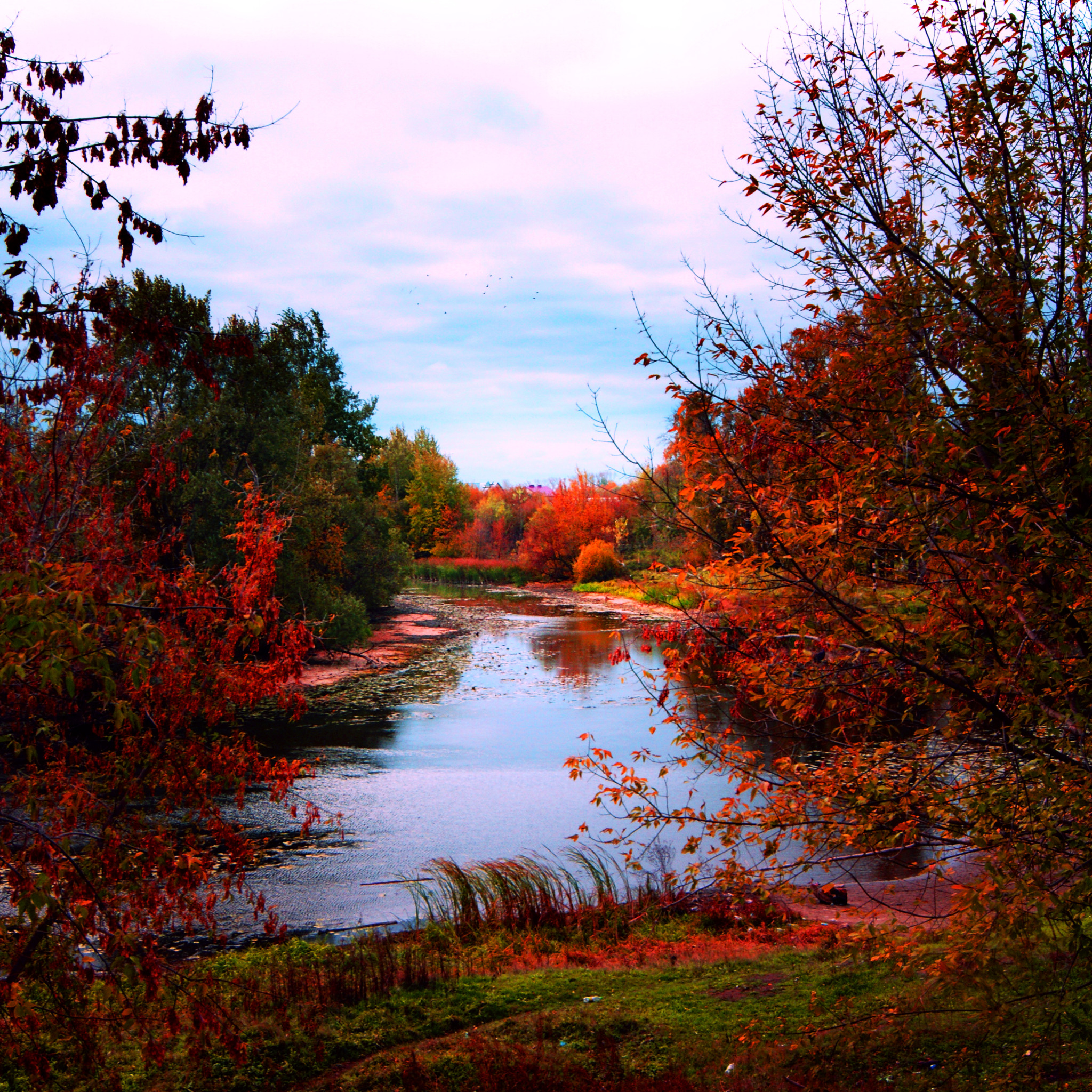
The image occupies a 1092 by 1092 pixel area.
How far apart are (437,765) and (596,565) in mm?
42452

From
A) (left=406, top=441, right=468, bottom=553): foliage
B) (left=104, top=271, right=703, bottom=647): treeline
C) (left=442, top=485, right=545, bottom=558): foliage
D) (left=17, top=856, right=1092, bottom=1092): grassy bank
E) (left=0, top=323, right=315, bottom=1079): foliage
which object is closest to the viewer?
(left=0, top=323, right=315, bottom=1079): foliage

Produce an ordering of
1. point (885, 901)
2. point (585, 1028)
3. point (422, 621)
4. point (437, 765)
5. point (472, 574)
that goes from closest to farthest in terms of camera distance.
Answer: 1. point (585, 1028)
2. point (885, 901)
3. point (437, 765)
4. point (422, 621)
5. point (472, 574)

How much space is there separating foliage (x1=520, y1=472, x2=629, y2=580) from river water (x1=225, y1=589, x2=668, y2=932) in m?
30.5

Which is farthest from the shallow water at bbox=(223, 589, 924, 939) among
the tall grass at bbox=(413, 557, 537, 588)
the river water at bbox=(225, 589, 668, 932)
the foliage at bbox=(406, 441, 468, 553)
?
the foliage at bbox=(406, 441, 468, 553)

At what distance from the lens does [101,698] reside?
5.75 m

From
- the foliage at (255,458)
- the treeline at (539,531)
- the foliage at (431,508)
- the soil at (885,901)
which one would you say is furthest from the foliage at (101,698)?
the foliage at (431,508)

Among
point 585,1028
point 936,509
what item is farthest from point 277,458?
point 936,509

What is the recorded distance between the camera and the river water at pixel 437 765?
36.1ft

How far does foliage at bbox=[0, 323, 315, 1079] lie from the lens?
339cm

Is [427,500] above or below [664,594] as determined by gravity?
above

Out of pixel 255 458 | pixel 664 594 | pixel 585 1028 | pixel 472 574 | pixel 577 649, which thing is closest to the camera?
pixel 664 594

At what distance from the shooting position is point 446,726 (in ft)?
66.3

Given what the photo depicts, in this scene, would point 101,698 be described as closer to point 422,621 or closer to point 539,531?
point 422,621

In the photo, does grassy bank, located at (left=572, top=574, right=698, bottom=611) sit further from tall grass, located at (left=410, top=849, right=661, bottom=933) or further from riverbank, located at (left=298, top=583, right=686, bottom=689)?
riverbank, located at (left=298, top=583, right=686, bottom=689)
